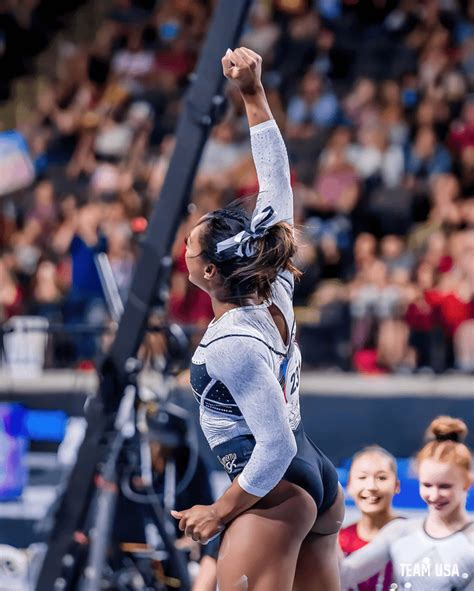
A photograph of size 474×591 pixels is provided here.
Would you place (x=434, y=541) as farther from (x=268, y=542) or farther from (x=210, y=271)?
(x=210, y=271)

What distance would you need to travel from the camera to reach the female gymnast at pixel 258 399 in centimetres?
304

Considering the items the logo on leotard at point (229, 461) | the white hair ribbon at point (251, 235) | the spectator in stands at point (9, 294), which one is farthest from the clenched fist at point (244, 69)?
the spectator in stands at point (9, 294)

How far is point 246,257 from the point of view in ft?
10.4

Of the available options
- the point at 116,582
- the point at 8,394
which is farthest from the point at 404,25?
the point at 116,582

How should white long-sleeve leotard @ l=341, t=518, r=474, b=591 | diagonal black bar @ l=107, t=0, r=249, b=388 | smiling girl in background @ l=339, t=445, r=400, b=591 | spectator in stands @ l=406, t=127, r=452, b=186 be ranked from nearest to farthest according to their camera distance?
white long-sleeve leotard @ l=341, t=518, r=474, b=591
smiling girl in background @ l=339, t=445, r=400, b=591
diagonal black bar @ l=107, t=0, r=249, b=388
spectator in stands @ l=406, t=127, r=452, b=186

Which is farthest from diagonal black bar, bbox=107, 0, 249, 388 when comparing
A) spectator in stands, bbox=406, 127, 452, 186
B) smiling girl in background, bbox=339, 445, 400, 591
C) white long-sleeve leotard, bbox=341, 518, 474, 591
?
spectator in stands, bbox=406, 127, 452, 186

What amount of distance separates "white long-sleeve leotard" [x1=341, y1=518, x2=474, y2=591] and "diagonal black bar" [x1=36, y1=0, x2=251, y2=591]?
4.17 feet

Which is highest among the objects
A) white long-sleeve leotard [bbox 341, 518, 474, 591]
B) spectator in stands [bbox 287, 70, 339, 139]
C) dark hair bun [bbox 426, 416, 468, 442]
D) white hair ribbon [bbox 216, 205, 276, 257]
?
spectator in stands [bbox 287, 70, 339, 139]

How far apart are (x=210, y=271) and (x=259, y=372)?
1.06 ft

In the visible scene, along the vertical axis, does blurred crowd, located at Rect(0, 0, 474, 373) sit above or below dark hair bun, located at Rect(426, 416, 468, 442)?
above

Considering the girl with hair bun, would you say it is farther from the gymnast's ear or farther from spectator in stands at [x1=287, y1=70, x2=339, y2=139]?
spectator in stands at [x1=287, y1=70, x2=339, y2=139]

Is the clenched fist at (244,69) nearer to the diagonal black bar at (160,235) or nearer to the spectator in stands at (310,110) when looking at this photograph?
the diagonal black bar at (160,235)

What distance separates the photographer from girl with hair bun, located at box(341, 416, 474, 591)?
392cm

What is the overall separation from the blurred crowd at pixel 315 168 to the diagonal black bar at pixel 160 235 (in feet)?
7.80
